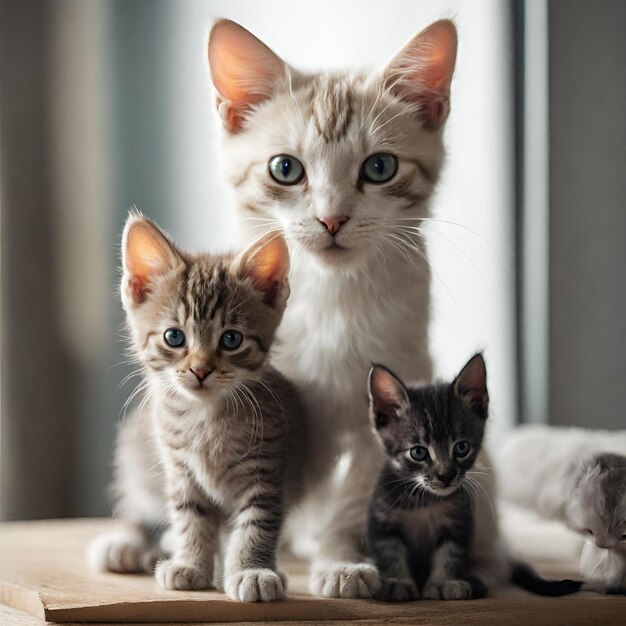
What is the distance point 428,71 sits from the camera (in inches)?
50.3

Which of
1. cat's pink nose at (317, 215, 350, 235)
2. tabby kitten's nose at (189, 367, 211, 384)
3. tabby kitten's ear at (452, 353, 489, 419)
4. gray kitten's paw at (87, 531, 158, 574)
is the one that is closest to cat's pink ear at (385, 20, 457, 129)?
cat's pink nose at (317, 215, 350, 235)

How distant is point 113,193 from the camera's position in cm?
227

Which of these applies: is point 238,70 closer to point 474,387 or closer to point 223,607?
point 474,387

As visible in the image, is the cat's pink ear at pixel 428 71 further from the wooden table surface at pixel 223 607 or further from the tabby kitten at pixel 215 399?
the wooden table surface at pixel 223 607

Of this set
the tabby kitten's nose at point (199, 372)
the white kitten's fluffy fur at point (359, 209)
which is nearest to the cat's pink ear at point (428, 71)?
the white kitten's fluffy fur at point (359, 209)

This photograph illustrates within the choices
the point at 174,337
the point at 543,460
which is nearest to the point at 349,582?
the point at 174,337

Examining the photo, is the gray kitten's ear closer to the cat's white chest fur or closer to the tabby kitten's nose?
the tabby kitten's nose

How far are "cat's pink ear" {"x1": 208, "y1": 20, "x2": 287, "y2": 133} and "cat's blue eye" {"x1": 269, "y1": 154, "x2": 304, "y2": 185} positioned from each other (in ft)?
0.43

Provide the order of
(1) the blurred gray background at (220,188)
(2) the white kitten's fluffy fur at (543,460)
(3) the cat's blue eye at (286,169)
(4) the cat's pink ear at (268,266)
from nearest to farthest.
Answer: (4) the cat's pink ear at (268,266) < (3) the cat's blue eye at (286,169) < (2) the white kitten's fluffy fur at (543,460) < (1) the blurred gray background at (220,188)

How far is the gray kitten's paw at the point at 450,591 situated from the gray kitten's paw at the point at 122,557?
406 millimetres

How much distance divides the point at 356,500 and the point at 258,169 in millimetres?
492

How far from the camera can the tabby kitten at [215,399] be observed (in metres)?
1.06

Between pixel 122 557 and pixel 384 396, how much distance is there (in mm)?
455

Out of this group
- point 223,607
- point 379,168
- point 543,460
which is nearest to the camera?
point 223,607
